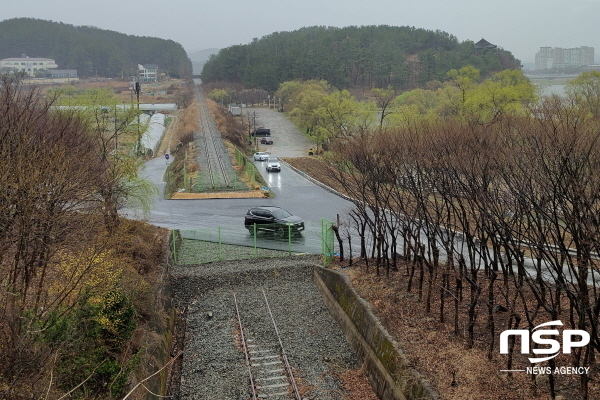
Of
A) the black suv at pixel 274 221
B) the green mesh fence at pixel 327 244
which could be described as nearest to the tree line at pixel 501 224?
A: the green mesh fence at pixel 327 244

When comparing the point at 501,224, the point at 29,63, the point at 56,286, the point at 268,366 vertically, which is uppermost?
the point at 29,63

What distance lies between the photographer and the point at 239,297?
64.2ft

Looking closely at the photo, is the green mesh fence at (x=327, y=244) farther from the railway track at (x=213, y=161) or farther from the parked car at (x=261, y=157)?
the parked car at (x=261, y=157)

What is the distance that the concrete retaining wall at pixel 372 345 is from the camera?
38.9 ft

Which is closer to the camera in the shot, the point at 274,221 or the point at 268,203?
the point at 274,221

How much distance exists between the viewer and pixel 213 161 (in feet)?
159

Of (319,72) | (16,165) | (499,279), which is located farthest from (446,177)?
(319,72)

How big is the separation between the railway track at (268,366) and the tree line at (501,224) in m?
4.06

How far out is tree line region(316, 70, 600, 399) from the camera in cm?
1046

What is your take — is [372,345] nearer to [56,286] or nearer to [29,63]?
[56,286]

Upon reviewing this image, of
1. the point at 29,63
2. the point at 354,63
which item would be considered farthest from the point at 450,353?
the point at 29,63

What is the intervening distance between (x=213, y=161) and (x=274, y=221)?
79.9ft

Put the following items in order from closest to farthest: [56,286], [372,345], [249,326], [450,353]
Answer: [450,353], [56,286], [372,345], [249,326]

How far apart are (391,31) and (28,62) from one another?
122267mm
